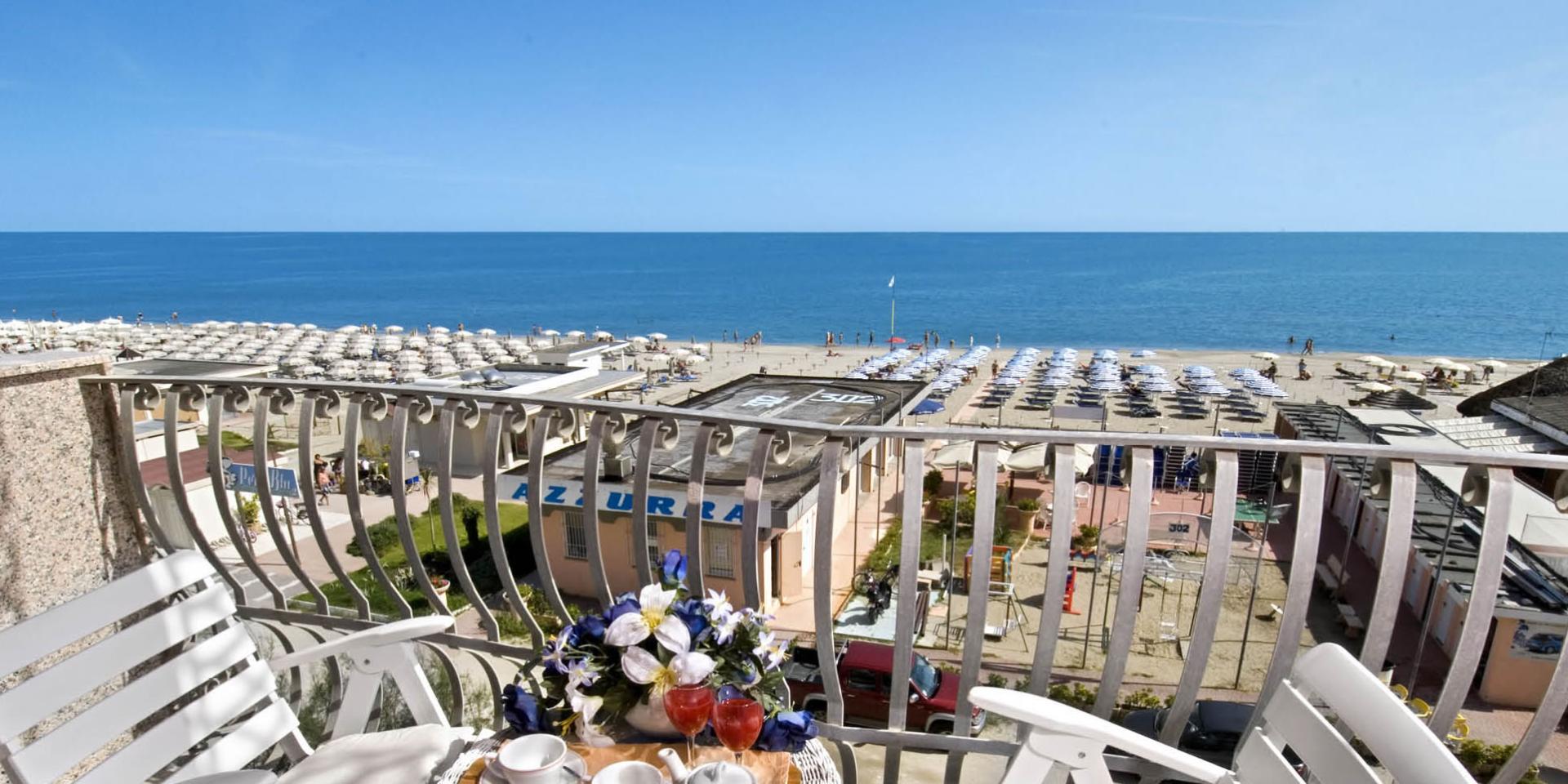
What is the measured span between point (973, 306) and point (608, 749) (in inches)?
3507

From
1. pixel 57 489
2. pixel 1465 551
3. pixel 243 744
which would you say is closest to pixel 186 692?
pixel 243 744

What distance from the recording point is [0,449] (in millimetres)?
2572

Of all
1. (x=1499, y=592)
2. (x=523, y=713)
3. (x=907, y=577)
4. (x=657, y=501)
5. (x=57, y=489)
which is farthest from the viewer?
(x=657, y=501)

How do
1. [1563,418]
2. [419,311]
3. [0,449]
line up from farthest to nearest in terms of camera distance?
[419,311], [1563,418], [0,449]

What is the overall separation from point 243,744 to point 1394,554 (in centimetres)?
305

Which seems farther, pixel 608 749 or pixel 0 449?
pixel 0 449

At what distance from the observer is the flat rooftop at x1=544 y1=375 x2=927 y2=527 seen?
12750mm

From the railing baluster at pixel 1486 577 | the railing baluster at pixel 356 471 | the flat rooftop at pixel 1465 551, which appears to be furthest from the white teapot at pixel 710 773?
the flat rooftop at pixel 1465 551

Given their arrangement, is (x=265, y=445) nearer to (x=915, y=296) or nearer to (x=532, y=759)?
(x=532, y=759)

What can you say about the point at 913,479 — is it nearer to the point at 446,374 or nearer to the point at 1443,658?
the point at 1443,658

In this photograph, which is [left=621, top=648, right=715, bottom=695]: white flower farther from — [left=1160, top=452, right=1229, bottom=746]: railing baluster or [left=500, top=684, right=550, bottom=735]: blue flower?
[left=1160, top=452, right=1229, bottom=746]: railing baluster

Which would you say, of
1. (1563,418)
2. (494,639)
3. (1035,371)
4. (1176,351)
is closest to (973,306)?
(1176,351)

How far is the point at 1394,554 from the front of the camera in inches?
77.8

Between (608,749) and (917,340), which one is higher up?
(608,749)
